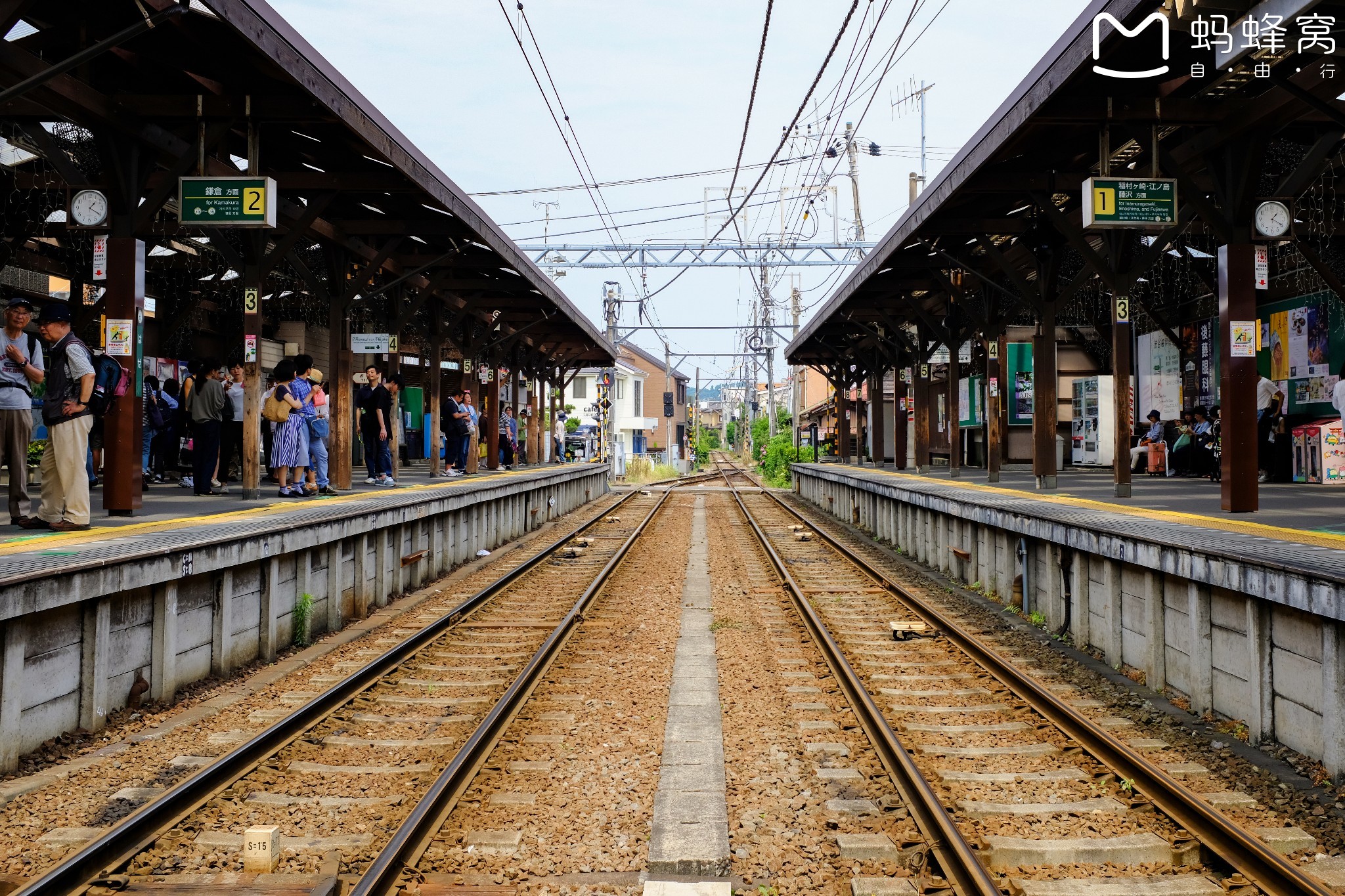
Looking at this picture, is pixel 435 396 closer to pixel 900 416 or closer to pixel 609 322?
pixel 900 416

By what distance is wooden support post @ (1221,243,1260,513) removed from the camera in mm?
9102

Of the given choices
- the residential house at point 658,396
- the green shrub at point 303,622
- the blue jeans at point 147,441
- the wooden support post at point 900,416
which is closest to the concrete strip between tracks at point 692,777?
the green shrub at point 303,622

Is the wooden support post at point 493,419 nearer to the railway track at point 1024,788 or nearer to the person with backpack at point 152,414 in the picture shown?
the person with backpack at point 152,414

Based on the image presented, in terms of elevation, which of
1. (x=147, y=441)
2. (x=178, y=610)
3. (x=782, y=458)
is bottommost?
(x=178, y=610)

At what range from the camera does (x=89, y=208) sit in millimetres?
8898

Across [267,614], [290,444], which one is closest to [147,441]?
[290,444]

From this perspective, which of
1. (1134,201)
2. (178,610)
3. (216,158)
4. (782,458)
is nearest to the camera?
(178,610)

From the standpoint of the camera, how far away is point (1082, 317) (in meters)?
23.6

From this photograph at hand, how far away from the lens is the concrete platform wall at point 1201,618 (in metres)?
4.91

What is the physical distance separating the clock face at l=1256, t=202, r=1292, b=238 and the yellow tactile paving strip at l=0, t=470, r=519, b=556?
9149mm

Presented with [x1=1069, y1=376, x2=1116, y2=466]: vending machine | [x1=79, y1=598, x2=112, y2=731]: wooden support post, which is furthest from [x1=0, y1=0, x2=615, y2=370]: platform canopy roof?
[x1=1069, y1=376, x2=1116, y2=466]: vending machine

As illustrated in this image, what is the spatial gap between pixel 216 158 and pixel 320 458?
3.49 meters

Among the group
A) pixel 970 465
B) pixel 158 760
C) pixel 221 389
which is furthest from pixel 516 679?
pixel 970 465

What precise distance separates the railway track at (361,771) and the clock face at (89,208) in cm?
451
